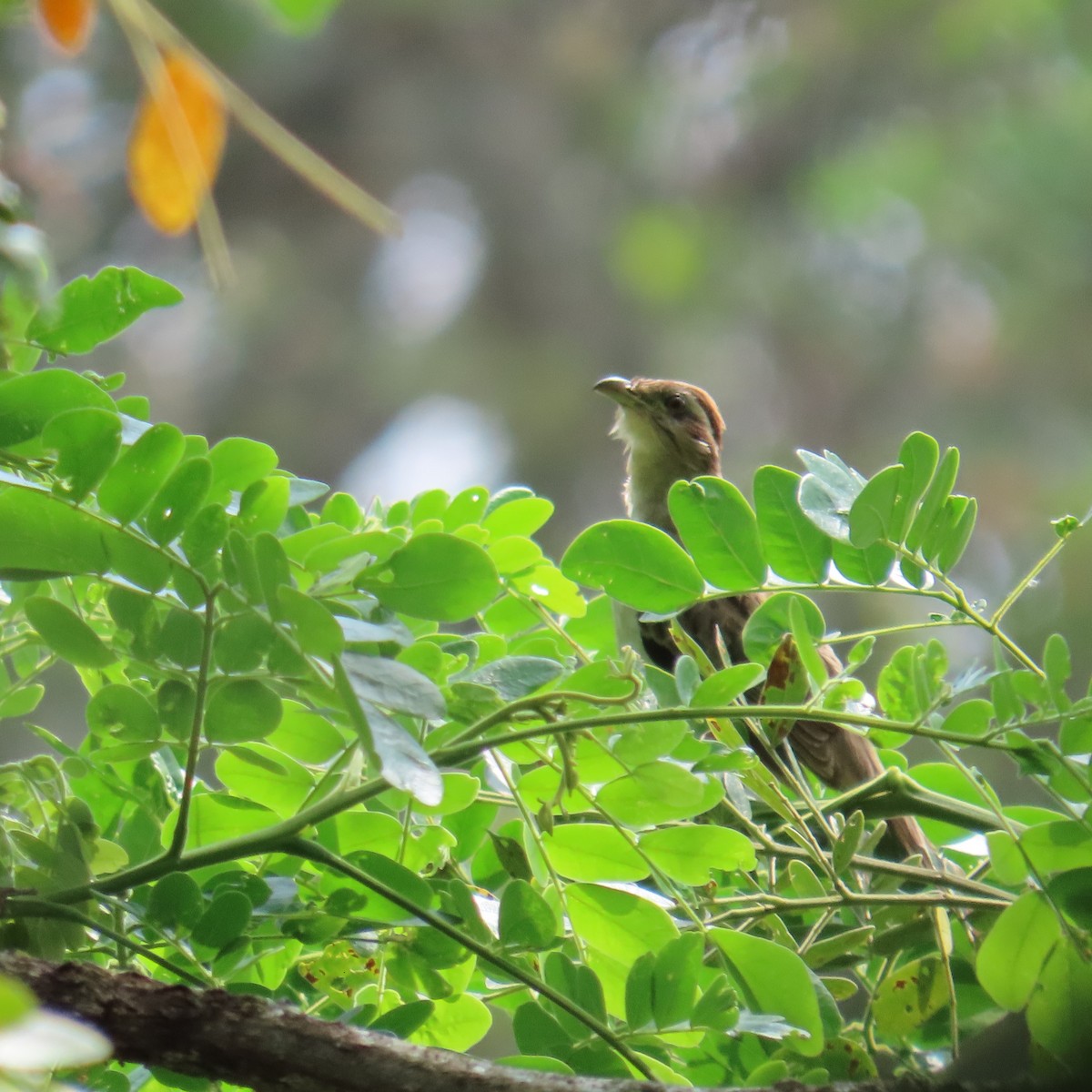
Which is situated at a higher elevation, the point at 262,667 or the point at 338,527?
the point at 338,527

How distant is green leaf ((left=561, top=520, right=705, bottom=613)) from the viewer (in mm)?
1628

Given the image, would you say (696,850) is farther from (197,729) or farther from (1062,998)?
(197,729)

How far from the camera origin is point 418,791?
1103mm

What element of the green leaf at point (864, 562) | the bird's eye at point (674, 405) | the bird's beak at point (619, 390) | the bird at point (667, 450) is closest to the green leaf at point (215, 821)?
the green leaf at point (864, 562)

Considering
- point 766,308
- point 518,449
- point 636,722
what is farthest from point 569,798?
point 766,308

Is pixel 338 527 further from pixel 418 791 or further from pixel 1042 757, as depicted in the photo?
pixel 1042 757

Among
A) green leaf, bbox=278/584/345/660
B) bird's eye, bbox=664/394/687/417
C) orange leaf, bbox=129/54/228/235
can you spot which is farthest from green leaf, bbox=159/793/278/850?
bird's eye, bbox=664/394/687/417

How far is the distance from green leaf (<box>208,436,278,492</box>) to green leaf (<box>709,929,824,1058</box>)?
2.38 ft

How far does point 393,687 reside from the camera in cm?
119

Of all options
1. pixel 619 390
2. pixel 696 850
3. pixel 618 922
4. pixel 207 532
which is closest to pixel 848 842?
pixel 696 850

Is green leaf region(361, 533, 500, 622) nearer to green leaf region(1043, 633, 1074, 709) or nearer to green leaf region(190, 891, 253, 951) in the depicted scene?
green leaf region(190, 891, 253, 951)

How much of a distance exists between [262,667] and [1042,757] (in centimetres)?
83

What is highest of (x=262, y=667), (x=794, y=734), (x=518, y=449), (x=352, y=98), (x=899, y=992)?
(x=352, y=98)

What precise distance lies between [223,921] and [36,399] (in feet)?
1.93
